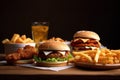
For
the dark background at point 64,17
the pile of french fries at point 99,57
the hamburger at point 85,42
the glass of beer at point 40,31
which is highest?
the dark background at point 64,17

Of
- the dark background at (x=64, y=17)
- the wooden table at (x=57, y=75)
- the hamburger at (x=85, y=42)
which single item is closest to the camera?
the wooden table at (x=57, y=75)

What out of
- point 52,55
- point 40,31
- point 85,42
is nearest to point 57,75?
point 52,55

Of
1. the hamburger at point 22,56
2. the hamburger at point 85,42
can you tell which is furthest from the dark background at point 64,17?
the hamburger at point 22,56

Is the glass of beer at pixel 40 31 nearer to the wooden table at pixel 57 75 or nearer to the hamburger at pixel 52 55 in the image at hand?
the hamburger at pixel 52 55

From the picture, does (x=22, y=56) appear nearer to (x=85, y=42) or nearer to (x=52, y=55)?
(x=52, y=55)

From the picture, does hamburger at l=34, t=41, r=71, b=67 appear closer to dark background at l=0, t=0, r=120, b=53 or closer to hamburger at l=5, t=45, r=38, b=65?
hamburger at l=5, t=45, r=38, b=65

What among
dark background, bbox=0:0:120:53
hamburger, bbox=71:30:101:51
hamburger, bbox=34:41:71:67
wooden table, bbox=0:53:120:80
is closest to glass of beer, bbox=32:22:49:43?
hamburger, bbox=71:30:101:51
